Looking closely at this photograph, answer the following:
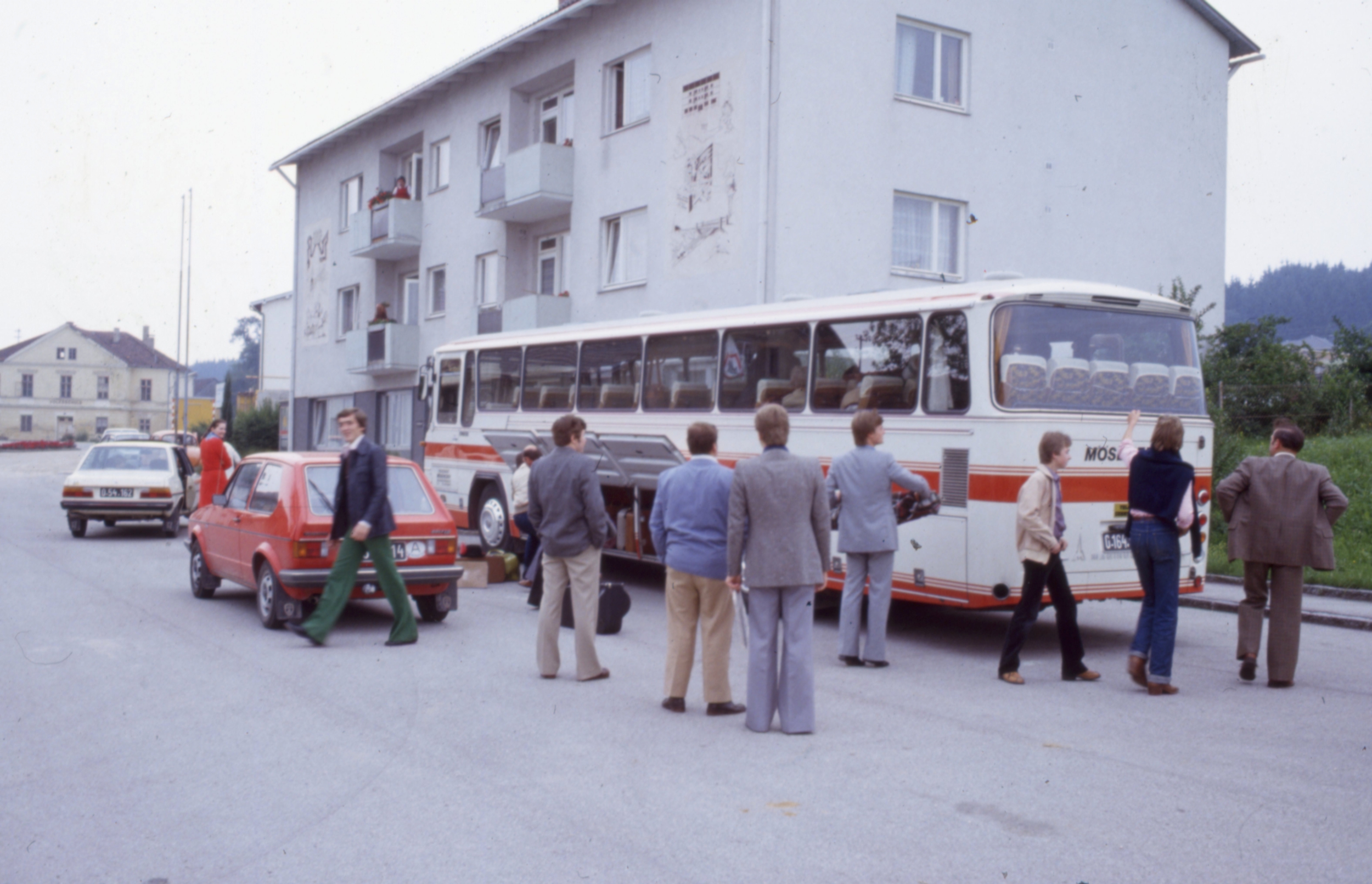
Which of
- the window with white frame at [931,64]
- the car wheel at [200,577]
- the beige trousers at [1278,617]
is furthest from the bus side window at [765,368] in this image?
the window with white frame at [931,64]

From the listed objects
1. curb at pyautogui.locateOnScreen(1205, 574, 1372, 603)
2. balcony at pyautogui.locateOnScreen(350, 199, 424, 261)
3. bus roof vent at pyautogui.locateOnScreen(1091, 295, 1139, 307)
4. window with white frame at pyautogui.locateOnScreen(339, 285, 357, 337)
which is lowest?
curb at pyautogui.locateOnScreen(1205, 574, 1372, 603)

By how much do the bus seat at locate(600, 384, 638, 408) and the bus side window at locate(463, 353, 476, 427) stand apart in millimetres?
3619

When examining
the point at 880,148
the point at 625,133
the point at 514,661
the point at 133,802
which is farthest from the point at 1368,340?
the point at 133,802

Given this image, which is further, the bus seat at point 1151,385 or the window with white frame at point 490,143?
the window with white frame at point 490,143

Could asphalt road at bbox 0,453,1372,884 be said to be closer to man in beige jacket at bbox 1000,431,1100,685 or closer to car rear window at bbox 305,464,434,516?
man in beige jacket at bbox 1000,431,1100,685

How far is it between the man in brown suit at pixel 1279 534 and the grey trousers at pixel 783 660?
339cm

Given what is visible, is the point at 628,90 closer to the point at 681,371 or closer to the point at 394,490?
the point at 681,371

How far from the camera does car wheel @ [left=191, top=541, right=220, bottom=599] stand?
1238cm

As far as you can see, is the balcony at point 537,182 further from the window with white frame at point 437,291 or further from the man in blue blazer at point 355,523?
the man in blue blazer at point 355,523

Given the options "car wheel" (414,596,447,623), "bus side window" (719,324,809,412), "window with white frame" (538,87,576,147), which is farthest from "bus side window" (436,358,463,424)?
"window with white frame" (538,87,576,147)

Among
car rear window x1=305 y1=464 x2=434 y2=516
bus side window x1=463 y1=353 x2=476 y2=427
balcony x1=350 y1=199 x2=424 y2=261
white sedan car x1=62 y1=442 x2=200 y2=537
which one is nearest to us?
car rear window x1=305 y1=464 x2=434 y2=516

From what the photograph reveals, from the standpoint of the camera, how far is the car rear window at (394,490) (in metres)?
10.4

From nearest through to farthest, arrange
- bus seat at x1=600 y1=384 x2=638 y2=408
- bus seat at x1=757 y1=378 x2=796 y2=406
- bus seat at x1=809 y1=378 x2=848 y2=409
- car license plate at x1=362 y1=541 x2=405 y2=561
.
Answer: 1. car license plate at x1=362 y1=541 x2=405 y2=561
2. bus seat at x1=809 y1=378 x2=848 y2=409
3. bus seat at x1=757 y1=378 x2=796 y2=406
4. bus seat at x1=600 y1=384 x2=638 y2=408

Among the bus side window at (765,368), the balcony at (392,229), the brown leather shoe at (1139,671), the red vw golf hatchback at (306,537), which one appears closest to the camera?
the brown leather shoe at (1139,671)
